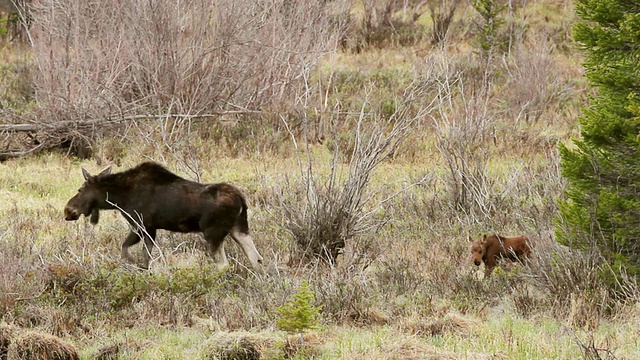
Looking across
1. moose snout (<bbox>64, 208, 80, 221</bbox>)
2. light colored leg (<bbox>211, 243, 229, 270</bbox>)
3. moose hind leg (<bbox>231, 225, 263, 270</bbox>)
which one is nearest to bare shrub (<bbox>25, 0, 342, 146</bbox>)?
moose snout (<bbox>64, 208, 80, 221</bbox>)

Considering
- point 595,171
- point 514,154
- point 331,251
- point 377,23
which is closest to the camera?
point 595,171

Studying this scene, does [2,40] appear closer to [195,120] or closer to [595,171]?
[195,120]

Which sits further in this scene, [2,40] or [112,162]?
[2,40]

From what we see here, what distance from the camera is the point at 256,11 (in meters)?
19.3

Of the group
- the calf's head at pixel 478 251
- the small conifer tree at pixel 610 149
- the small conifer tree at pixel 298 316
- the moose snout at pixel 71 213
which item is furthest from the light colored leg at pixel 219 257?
the small conifer tree at pixel 610 149

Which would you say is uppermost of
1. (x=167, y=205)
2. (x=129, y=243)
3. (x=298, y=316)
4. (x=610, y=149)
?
(x=610, y=149)

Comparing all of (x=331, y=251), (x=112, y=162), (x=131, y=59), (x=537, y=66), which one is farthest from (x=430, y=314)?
(x=537, y=66)

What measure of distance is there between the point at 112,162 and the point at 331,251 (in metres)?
6.84

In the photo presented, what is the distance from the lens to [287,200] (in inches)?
454

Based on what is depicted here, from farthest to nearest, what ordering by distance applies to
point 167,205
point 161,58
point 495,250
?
point 161,58 < point 495,250 < point 167,205

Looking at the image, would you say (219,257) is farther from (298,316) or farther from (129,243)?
(298,316)

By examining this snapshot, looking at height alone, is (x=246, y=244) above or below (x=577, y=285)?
below

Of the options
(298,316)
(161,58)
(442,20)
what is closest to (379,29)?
(442,20)

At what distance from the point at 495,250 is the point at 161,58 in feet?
29.3
